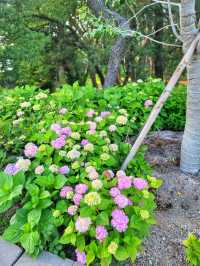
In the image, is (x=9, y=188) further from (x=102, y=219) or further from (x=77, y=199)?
(x=102, y=219)

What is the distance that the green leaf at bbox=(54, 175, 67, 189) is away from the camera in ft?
4.82

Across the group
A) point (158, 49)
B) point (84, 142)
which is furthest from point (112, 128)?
point (158, 49)

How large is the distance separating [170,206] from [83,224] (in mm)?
953

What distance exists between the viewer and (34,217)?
1360 mm

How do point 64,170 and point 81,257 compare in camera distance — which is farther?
point 64,170

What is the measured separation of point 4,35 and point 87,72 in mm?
3646

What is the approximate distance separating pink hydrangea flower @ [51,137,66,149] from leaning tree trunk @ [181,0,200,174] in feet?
3.75

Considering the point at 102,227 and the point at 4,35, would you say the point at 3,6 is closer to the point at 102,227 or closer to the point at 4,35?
the point at 4,35

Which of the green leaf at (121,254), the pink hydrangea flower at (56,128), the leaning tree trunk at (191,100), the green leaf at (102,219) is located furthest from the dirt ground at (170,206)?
the pink hydrangea flower at (56,128)

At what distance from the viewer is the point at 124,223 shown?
131 cm

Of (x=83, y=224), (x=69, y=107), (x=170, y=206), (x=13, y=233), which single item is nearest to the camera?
(x=83, y=224)

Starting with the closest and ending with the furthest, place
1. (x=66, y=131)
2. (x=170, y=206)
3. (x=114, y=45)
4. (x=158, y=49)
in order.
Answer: (x=66, y=131) < (x=170, y=206) < (x=114, y=45) < (x=158, y=49)

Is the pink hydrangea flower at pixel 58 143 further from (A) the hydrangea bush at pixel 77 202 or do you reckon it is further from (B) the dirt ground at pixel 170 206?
(B) the dirt ground at pixel 170 206

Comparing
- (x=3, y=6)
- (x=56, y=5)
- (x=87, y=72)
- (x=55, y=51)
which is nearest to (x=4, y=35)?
(x=3, y=6)
